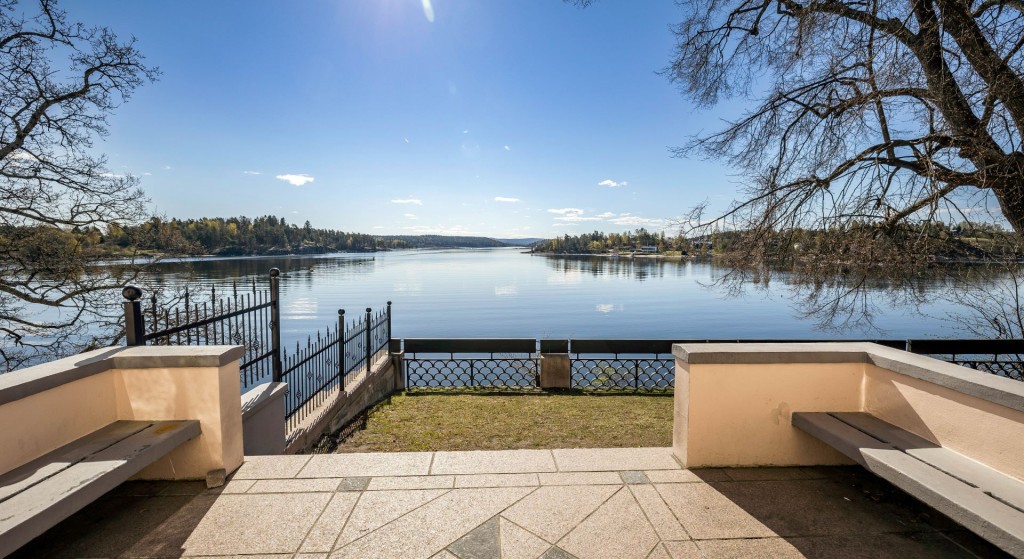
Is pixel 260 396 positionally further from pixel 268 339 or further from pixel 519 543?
pixel 519 543

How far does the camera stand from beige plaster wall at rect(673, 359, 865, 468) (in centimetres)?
303

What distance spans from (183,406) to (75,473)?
743 mm

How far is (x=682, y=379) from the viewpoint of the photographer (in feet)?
10.1

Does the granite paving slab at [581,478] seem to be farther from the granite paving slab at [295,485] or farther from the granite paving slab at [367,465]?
the granite paving slab at [295,485]

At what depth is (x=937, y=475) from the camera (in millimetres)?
2156

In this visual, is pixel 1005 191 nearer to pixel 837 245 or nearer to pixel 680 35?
pixel 837 245

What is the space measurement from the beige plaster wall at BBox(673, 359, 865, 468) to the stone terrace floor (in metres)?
0.12

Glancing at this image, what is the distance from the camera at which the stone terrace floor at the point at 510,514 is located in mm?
2248

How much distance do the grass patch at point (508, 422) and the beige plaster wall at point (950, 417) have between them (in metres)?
3.35

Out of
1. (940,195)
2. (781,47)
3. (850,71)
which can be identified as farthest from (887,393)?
(781,47)

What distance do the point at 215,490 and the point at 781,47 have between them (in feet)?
26.7

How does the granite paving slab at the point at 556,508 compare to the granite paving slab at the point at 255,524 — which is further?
the granite paving slab at the point at 556,508

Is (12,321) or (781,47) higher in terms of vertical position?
(781,47)

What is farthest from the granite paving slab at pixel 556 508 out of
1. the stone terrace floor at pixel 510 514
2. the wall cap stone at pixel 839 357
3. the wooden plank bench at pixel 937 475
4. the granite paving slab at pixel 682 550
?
the wooden plank bench at pixel 937 475
